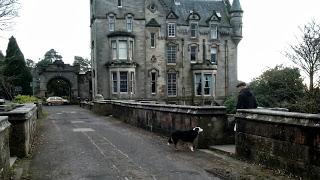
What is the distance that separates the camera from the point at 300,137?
8539 mm

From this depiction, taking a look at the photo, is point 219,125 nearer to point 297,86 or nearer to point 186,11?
point 297,86

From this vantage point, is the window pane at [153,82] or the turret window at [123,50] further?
the window pane at [153,82]

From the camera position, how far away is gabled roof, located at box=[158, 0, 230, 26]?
2153 inches

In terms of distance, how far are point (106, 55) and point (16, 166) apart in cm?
3868

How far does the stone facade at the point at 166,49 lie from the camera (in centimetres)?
4781

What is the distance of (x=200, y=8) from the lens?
Answer: 57312 mm

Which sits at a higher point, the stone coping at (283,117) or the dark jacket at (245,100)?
the dark jacket at (245,100)

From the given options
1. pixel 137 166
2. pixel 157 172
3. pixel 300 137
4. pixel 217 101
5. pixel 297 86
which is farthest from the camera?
Result: pixel 217 101

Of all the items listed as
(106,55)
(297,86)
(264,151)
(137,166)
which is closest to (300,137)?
(264,151)

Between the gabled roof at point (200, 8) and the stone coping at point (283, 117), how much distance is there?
43.3 metres

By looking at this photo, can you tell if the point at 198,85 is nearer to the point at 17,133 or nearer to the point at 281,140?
the point at 17,133

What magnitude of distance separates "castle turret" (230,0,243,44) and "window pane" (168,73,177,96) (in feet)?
34.7

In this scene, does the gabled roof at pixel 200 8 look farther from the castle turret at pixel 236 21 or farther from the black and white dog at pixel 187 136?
the black and white dog at pixel 187 136

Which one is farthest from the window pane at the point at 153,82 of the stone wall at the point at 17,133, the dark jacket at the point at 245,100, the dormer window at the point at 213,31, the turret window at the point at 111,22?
the stone wall at the point at 17,133
